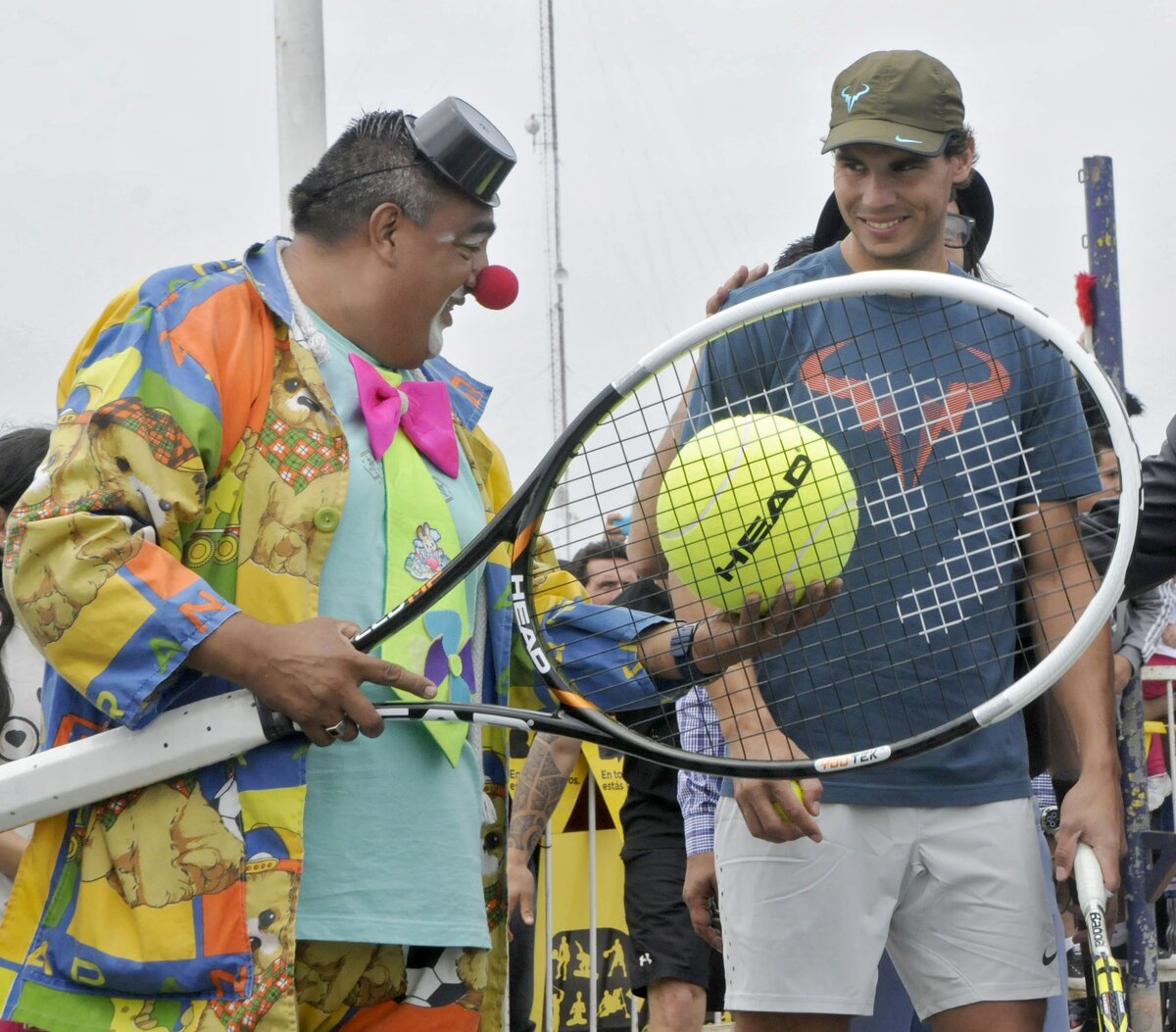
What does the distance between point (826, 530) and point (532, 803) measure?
2712 millimetres

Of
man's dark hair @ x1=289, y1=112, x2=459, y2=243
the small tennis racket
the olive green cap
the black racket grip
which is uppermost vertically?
the olive green cap

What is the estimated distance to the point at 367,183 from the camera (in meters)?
2.91

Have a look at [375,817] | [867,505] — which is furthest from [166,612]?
[867,505]

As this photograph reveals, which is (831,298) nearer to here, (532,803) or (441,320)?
(441,320)

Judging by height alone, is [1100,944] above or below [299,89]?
below

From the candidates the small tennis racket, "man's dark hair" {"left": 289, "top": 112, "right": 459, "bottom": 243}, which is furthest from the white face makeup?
the small tennis racket

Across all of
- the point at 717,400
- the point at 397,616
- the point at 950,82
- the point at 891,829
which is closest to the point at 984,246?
the point at 950,82

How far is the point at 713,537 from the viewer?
2779 millimetres

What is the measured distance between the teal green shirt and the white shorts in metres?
0.60

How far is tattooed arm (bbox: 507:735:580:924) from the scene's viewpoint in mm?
4922

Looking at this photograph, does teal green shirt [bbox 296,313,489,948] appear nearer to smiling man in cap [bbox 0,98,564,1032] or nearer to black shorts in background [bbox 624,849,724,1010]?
smiling man in cap [bbox 0,98,564,1032]

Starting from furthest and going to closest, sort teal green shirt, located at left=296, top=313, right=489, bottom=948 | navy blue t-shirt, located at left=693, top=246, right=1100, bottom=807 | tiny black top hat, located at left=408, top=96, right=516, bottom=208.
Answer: navy blue t-shirt, located at left=693, top=246, right=1100, bottom=807
tiny black top hat, located at left=408, top=96, right=516, bottom=208
teal green shirt, located at left=296, top=313, right=489, bottom=948

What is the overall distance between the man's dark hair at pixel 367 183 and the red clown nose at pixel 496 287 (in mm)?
146

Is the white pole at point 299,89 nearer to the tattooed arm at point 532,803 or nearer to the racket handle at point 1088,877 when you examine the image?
the tattooed arm at point 532,803
